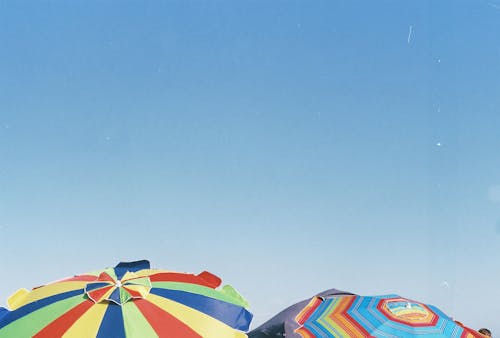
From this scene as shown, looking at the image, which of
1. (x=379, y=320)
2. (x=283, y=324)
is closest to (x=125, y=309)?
(x=379, y=320)

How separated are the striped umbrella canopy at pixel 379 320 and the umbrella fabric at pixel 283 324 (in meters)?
0.11

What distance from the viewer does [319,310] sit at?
284 inches

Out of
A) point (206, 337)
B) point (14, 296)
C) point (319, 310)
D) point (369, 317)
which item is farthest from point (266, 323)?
point (14, 296)

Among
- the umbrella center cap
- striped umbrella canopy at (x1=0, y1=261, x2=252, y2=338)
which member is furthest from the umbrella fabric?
the umbrella center cap

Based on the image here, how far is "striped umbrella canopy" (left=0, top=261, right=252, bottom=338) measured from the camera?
547cm

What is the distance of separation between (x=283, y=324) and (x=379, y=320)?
7.44ft

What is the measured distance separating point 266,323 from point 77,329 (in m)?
4.53

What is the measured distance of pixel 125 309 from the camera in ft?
18.5

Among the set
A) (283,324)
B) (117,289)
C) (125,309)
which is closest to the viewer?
(125,309)

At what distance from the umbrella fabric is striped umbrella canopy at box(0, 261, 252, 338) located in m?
0.73

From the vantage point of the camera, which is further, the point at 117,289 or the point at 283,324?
the point at 283,324

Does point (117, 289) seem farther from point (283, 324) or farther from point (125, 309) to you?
point (283, 324)

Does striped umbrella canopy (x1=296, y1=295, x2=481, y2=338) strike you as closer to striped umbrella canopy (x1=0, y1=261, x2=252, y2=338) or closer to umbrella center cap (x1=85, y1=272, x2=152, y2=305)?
striped umbrella canopy (x1=0, y1=261, x2=252, y2=338)

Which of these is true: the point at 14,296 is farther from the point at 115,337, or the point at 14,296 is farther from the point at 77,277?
the point at 115,337
